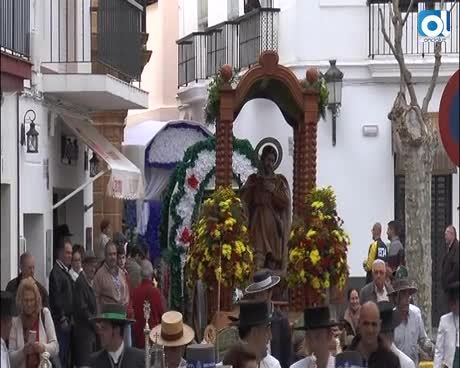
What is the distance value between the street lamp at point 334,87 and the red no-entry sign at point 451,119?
67.1 feet

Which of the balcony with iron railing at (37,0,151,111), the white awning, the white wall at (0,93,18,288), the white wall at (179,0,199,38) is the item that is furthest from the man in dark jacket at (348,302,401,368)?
the white wall at (179,0,199,38)

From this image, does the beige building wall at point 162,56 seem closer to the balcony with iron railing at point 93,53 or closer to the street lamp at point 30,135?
the balcony with iron railing at point 93,53

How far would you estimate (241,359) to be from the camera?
11.0 meters

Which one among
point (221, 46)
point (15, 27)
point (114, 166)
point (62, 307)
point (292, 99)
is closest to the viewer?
point (62, 307)

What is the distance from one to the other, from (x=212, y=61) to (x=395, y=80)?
6.24 metres

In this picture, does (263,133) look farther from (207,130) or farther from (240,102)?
(240,102)

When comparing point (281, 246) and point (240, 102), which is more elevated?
point (240, 102)

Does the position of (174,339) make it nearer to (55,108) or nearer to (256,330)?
(256,330)

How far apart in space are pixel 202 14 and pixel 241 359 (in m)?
29.2

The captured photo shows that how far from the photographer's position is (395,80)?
101ft

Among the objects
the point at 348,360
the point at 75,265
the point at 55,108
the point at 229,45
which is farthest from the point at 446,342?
the point at 229,45

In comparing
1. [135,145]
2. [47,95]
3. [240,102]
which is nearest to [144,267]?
[47,95]

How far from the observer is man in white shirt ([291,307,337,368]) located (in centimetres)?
1146

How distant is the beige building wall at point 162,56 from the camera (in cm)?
4919
